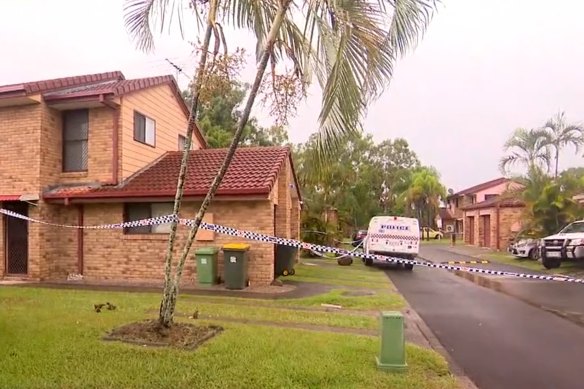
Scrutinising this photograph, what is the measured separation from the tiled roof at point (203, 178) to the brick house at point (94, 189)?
1.3 inches

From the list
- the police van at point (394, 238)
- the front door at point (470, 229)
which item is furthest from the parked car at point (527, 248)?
the front door at point (470, 229)

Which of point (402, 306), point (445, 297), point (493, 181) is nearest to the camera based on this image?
point (402, 306)

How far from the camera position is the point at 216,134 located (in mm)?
30375

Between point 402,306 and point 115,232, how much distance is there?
314 inches

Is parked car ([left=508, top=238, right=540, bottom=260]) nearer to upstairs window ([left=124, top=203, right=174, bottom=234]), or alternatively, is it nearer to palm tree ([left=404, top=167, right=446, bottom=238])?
upstairs window ([left=124, top=203, right=174, bottom=234])

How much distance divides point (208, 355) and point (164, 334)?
100 centimetres

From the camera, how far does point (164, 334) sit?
6.81 m

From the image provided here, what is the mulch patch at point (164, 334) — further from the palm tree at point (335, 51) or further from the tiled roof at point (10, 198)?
the tiled roof at point (10, 198)

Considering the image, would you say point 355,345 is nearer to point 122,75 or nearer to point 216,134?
point 122,75

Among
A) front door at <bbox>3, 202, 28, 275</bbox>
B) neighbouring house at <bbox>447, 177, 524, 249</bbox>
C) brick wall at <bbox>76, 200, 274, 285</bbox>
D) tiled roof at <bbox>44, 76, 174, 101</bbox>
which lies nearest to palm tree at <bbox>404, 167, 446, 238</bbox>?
neighbouring house at <bbox>447, 177, 524, 249</bbox>

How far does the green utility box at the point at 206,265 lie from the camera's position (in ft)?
41.2

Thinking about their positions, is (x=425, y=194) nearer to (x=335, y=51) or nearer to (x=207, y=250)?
(x=207, y=250)

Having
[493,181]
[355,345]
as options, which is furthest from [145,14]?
[493,181]

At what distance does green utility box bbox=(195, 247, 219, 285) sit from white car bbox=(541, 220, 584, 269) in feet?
43.7
